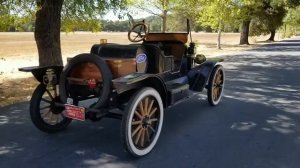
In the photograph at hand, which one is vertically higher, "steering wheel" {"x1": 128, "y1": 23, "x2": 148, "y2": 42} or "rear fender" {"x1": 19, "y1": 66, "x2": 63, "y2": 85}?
"steering wheel" {"x1": 128, "y1": 23, "x2": 148, "y2": 42}

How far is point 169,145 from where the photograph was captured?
4.86m

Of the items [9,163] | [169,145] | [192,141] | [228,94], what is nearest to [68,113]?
[9,163]

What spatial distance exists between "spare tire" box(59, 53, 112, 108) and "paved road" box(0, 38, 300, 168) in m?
0.62

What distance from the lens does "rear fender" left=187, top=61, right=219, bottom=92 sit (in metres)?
6.62

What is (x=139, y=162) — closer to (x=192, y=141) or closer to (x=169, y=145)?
(x=169, y=145)

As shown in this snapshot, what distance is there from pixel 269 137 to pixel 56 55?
6672 millimetres

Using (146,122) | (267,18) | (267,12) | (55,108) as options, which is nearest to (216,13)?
(267,12)

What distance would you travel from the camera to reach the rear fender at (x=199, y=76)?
6.62 metres

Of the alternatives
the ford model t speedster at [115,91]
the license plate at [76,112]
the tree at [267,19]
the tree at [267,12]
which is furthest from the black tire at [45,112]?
the tree at [267,19]

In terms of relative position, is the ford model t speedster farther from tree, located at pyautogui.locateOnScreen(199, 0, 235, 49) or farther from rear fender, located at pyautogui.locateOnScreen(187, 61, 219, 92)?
tree, located at pyautogui.locateOnScreen(199, 0, 235, 49)

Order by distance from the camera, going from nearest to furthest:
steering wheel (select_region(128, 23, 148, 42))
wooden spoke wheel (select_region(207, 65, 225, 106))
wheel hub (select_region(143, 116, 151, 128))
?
wheel hub (select_region(143, 116, 151, 128)) < steering wheel (select_region(128, 23, 148, 42)) < wooden spoke wheel (select_region(207, 65, 225, 106))

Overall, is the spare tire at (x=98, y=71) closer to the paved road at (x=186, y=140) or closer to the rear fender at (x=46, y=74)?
the rear fender at (x=46, y=74)

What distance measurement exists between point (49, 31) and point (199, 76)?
193 inches

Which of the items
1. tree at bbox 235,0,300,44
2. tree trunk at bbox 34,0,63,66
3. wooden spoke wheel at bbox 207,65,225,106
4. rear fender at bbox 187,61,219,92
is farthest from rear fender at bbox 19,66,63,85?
tree at bbox 235,0,300,44
